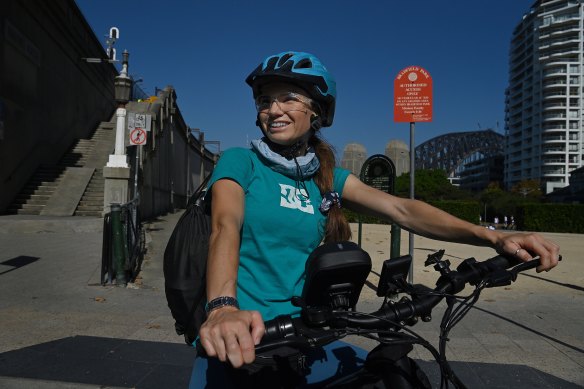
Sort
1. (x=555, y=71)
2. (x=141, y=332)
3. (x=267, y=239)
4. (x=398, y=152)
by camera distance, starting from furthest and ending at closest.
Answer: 1. (x=555, y=71)
2. (x=398, y=152)
3. (x=141, y=332)
4. (x=267, y=239)

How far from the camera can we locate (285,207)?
1.70 m

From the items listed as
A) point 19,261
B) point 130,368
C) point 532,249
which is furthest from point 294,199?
point 19,261

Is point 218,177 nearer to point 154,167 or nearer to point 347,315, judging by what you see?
point 347,315

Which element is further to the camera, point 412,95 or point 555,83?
point 555,83

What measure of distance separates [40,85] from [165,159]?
8.24 m

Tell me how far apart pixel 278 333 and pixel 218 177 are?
2.19 ft

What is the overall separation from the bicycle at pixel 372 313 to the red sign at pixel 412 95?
5.99 m

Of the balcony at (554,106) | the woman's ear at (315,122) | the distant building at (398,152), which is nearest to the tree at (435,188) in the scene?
the balcony at (554,106)

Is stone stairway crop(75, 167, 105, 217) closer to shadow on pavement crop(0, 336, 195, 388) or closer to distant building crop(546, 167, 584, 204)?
shadow on pavement crop(0, 336, 195, 388)

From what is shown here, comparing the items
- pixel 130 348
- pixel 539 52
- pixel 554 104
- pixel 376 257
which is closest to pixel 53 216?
pixel 376 257

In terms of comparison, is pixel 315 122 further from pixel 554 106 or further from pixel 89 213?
pixel 554 106

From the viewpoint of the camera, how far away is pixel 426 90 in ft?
23.5

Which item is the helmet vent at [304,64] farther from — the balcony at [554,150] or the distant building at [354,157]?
the balcony at [554,150]

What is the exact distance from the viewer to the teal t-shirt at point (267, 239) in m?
1.65
